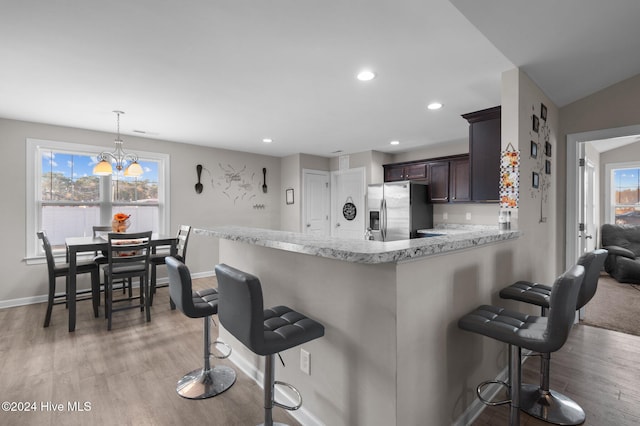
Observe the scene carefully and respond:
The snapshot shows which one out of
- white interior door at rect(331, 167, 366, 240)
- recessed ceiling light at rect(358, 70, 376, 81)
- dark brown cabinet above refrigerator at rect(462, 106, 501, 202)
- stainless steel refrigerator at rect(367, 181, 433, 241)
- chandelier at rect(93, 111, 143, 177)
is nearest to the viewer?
recessed ceiling light at rect(358, 70, 376, 81)

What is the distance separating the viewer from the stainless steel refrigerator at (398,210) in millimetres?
5188

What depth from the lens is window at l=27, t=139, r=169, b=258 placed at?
4.17 meters

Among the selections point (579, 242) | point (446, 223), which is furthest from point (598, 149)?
point (579, 242)

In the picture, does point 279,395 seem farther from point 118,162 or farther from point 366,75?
point 118,162

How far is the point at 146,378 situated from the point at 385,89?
314 cm

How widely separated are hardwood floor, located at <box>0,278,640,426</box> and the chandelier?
1725mm

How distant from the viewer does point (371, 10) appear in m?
1.79

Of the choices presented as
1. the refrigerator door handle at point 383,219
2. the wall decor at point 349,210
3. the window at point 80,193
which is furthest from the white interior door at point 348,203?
the window at point 80,193

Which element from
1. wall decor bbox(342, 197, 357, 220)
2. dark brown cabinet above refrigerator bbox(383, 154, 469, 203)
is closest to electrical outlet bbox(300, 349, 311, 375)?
dark brown cabinet above refrigerator bbox(383, 154, 469, 203)

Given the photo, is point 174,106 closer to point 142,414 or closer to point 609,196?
point 142,414

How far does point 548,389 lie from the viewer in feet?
6.73

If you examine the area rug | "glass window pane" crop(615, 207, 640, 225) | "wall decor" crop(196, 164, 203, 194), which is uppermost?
"wall decor" crop(196, 164, 203, 194)

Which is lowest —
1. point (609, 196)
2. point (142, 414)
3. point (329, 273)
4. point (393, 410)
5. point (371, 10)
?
point (142, 414)

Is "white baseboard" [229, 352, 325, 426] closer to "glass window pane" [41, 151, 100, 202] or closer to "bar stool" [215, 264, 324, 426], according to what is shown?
"bar stool" [215, 264, 324, 426]
